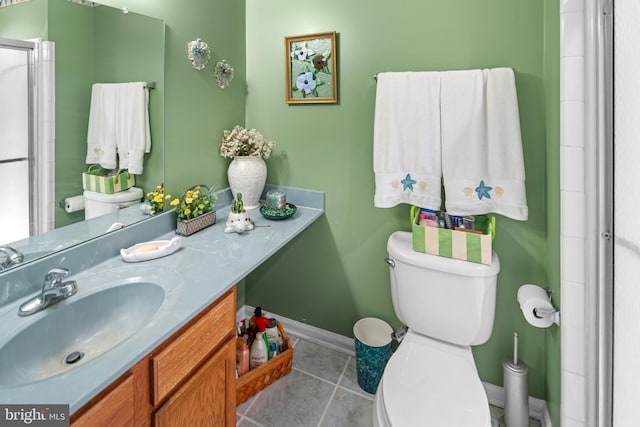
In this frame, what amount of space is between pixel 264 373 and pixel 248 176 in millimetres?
1028

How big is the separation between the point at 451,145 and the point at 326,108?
0.69m

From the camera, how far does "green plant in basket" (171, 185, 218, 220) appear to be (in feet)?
5.01

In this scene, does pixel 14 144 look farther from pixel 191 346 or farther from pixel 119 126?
pixel 191 346

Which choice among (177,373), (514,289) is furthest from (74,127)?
(514,289)

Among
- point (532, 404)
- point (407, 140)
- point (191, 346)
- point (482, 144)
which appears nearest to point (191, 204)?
point (191, 346)

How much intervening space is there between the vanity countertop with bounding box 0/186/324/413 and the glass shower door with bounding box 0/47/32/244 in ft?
0.55

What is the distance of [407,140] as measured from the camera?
150 cm

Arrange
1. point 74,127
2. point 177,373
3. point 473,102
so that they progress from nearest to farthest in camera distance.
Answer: point 177,373
point 74,127
point 473,102

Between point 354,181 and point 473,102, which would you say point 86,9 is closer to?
point 354,181

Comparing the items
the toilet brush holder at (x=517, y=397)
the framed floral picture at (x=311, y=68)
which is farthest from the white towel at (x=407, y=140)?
the toilet brush holder at (x=517, y=397)

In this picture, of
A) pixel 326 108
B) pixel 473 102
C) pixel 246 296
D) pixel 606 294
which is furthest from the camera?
pixel 246 296

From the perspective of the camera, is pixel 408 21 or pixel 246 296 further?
pixel 246 296

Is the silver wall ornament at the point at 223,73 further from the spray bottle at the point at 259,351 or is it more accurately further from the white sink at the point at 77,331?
the spray bottle at the point at 259,351

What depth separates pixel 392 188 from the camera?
5.12ft
